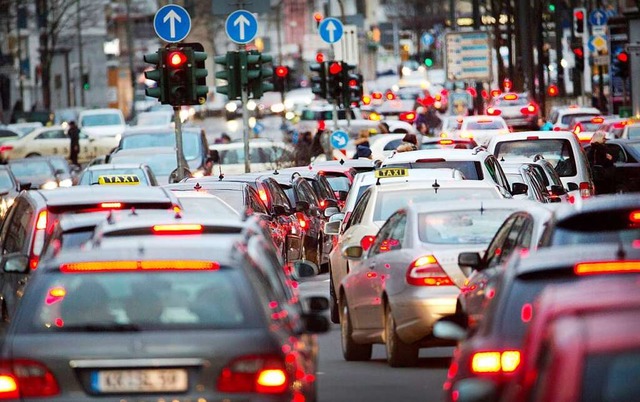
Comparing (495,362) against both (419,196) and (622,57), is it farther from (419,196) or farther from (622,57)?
(622,57)

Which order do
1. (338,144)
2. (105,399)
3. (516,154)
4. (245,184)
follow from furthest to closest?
1. (338,144)
2. (516,154)
3. (245,184)
4. (105,399)

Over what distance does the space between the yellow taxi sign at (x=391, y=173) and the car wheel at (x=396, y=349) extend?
6309 mm

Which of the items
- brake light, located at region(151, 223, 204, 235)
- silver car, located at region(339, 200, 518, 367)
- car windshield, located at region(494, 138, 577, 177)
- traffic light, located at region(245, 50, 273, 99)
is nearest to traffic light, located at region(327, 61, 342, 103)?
traffic light, located at region(245, 50, 273, 99)

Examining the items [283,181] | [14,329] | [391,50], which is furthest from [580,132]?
[391,50]

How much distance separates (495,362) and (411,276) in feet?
17.2

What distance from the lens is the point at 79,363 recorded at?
8.27 meters

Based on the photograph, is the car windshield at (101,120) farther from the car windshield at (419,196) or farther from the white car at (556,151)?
the car windshield at (419,196)

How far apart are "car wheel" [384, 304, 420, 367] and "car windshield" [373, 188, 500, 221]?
3318 millimetres

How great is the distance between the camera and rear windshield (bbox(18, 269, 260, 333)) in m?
8.48

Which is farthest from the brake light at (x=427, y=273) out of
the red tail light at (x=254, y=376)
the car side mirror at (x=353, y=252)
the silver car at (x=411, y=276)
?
the red tail light at (x=254, y=376)

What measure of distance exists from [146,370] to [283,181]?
18762 mm

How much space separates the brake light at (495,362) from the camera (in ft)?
28.3

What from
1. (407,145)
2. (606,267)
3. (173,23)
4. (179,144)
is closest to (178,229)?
(606,267)

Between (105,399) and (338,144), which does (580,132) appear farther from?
(105,399)
